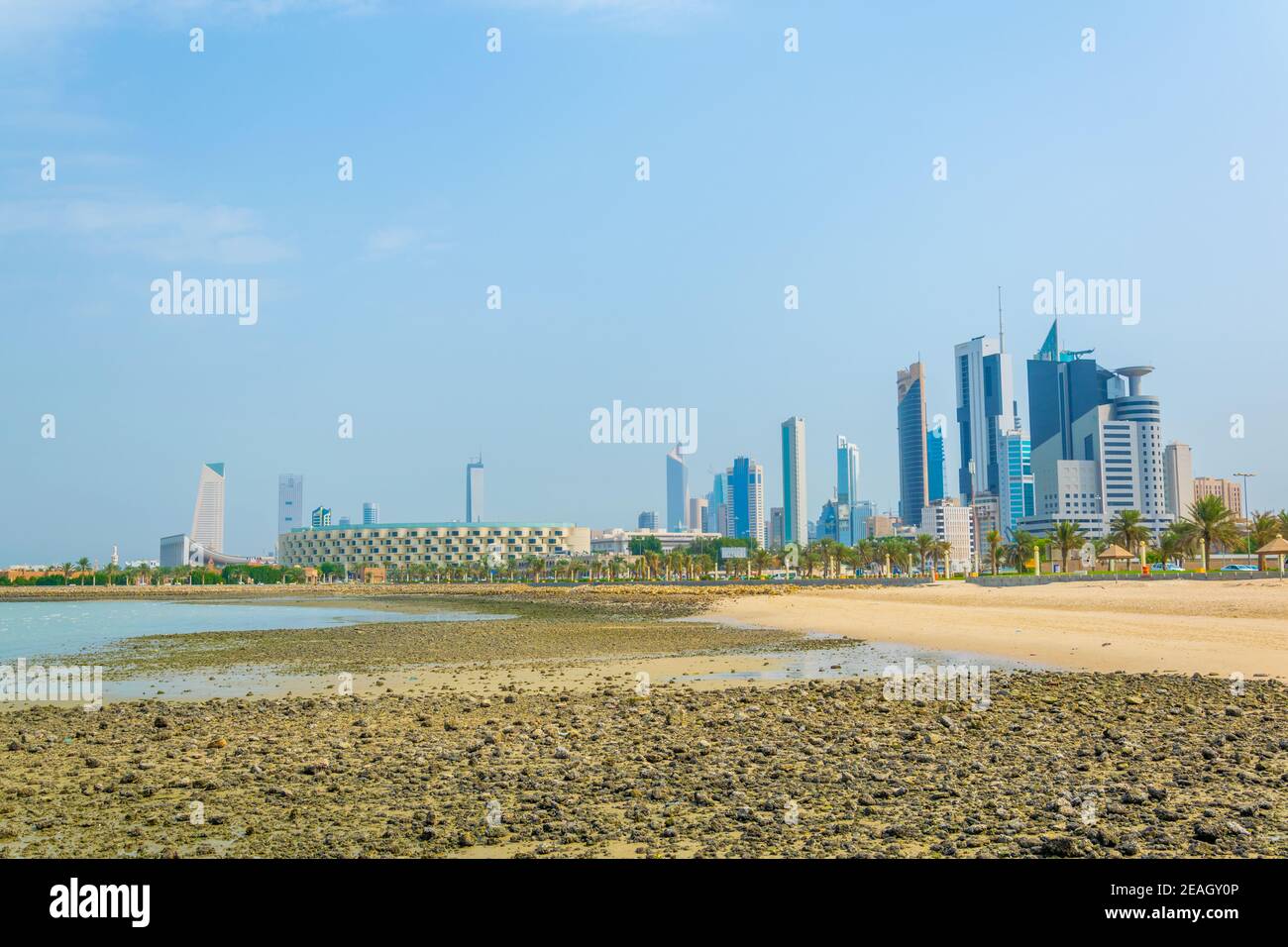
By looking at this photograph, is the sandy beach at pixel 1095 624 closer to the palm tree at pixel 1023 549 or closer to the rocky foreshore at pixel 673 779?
the rocky foreshore at pixel 673 779

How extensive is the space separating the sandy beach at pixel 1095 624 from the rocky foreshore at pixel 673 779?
663 centimetres

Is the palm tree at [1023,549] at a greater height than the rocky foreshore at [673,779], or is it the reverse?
the rocky foreshore at [673,779]

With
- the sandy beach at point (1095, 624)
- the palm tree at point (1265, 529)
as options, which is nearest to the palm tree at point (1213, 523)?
the palm tree at point (1265, 529)

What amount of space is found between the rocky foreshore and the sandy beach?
6626mm

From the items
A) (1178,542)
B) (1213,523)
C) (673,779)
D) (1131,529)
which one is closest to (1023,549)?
(1131,529)

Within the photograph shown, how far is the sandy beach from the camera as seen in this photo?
24.3 m

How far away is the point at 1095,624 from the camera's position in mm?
36688

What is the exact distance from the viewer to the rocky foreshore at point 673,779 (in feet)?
28.7

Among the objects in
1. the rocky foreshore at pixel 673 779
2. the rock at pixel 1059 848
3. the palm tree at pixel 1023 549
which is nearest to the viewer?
the rock at pixel 1059 848

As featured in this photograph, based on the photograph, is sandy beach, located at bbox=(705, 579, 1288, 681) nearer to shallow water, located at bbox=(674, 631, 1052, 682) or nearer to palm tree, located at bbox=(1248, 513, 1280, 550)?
shallow water, located at bbox=(674, 631, 1052, 682)

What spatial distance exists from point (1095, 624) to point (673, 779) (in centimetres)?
3058

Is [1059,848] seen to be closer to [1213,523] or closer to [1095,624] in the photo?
[1095,624]
